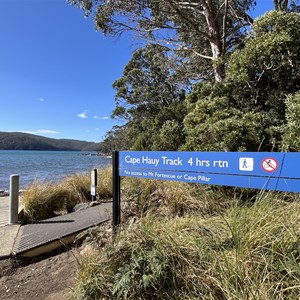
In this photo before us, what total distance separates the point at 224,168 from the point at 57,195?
18.6 feet

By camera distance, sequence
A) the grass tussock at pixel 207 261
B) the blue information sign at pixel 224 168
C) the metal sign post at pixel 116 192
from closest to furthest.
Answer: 1. the grass tussock at pixel 207 261
2. the blue information sign at pixel 224 168
3. the metal sign post at pixel 116 192

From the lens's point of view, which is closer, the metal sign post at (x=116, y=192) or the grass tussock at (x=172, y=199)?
the metal sign post at (x=116, y=192)

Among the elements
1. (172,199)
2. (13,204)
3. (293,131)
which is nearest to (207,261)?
(172,199)

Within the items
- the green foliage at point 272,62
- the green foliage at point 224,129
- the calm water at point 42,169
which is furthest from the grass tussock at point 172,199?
the calm water at point 42,169

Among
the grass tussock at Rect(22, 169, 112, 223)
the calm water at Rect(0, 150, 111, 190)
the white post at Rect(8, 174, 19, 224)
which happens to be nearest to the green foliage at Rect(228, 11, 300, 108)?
the grass tussock at Rect(22, 169, 112, 223)

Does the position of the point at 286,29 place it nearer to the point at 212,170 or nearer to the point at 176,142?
the point at 212,170

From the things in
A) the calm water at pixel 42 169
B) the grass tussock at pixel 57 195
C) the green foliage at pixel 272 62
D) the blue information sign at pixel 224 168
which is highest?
the green foliage at pixel 272 62

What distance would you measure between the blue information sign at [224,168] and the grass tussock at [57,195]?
3.53 m

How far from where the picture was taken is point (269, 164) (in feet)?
9.57

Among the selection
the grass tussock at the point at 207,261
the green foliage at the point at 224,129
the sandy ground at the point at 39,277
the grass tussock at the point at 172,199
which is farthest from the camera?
the green foliage at the point at 224,129

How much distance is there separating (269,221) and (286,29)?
537 centimetres

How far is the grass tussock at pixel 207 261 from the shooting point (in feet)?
7.41

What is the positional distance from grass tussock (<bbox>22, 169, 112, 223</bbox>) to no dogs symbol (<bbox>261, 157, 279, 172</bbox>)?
525cm

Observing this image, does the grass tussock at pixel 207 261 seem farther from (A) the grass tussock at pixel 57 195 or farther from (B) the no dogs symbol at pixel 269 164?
(A) the grass tussock at pixel 57 195
